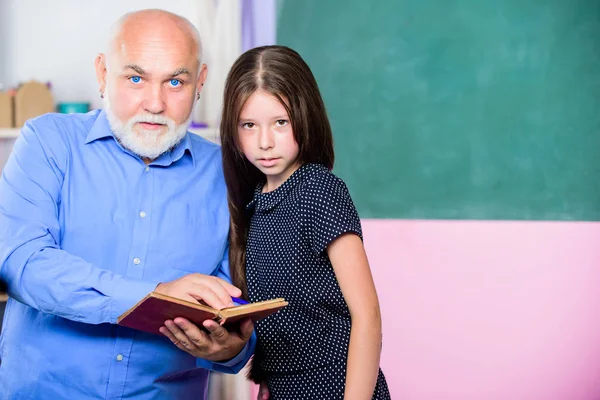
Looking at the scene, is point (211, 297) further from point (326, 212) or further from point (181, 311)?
point (326, 212)

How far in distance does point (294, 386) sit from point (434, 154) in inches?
87.1

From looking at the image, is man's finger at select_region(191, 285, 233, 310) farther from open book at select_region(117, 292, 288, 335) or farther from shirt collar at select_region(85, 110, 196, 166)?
shirt collar at select_region(85, 110, 196, 166)

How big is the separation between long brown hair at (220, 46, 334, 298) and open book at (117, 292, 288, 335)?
1.55 feet

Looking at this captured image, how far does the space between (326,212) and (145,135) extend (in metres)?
0.61

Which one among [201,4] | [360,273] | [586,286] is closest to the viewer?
[360,273]

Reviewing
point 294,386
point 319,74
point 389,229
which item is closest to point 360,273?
point 294,386

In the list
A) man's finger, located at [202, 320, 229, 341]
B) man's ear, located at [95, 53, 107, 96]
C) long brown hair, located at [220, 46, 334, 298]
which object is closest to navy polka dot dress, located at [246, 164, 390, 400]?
long brown hair, located at [220, 46, 334, 298]

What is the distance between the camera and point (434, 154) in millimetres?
3988

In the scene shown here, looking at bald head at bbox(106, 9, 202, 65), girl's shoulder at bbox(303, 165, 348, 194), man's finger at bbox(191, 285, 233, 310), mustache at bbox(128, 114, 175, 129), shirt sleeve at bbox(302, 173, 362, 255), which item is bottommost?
man's finger at bbox(191, 285, 233, 310)

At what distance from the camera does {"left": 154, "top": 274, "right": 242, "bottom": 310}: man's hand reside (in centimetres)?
177

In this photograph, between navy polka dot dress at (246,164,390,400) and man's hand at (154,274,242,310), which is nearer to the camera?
man's hand at (154,274,242,310)

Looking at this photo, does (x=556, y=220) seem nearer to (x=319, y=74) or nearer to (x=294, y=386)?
(x=319, y=74)

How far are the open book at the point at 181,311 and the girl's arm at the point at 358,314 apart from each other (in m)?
0.28

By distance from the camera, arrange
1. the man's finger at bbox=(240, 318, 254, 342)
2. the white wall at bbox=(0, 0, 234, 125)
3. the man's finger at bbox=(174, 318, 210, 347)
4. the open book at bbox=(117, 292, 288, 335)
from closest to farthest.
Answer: the open book at bbox=(117, 292, 288, 335)
the man's finger at bbox=(174, 318, 210, 347)
the man's finger at bbox=(240, 318, 254, 342)
the white wall at bbox=(0, 0, 234, 125)
